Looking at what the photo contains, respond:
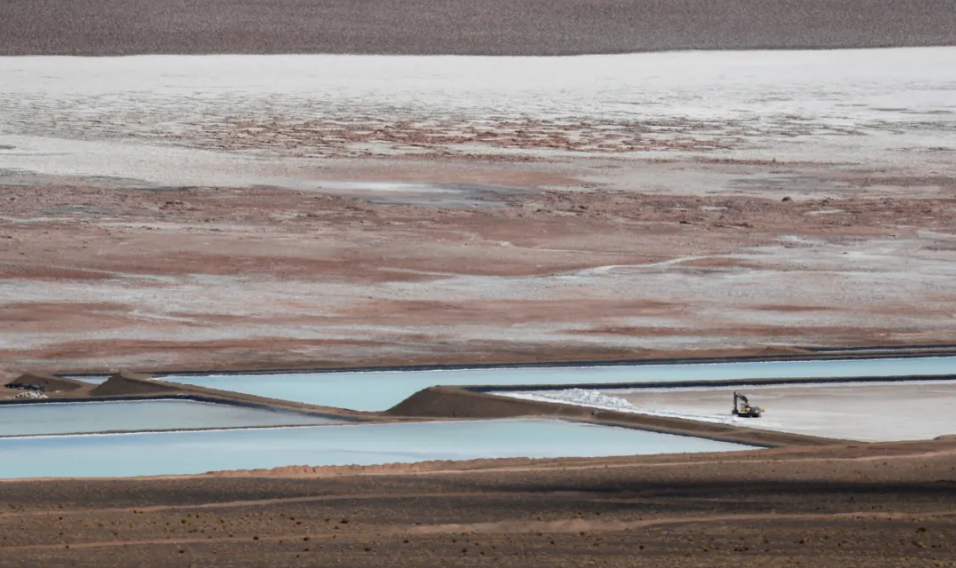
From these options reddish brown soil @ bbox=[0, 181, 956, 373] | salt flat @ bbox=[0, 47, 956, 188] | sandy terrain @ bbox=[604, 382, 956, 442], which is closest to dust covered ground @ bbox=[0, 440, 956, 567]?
sandy terrain @ bbox=[604, 382, 956, 442]

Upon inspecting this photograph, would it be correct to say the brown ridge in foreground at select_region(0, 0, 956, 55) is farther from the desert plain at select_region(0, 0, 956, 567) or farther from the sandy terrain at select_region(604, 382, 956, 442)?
the sandy terrain at select_region(604, 382, 956, 442)

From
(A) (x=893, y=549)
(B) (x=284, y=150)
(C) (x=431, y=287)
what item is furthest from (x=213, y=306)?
(B) (x=284, y=150)

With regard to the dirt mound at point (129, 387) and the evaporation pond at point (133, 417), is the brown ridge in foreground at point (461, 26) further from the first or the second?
the evaporation pond at point (133, 417)

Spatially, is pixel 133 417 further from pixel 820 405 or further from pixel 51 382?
pixel 820 405

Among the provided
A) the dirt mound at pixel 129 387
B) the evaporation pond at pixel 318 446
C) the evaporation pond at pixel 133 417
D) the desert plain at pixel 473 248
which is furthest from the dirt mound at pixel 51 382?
the evaporation pond at pixel 318 446

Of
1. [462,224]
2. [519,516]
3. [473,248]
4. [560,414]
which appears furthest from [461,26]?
[519,516]

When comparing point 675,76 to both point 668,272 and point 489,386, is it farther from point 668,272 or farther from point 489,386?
point 489,386
